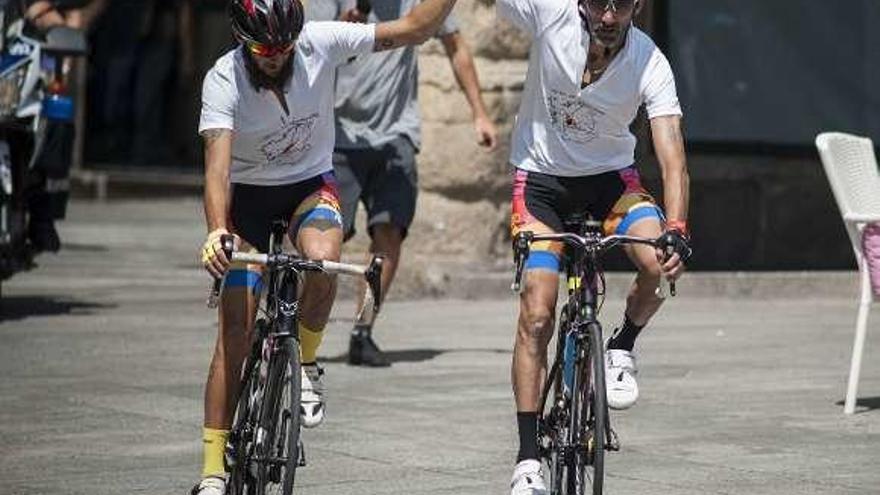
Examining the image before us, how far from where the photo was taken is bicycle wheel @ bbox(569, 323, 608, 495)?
7.56 meters

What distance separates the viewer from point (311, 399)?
8133mm

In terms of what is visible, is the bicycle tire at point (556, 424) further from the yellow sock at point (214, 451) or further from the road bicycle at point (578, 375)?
the yellow sock at point (214, 451)

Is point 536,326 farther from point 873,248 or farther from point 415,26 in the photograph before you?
point 873,248

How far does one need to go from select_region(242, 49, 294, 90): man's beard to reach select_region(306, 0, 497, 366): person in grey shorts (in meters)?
4.00

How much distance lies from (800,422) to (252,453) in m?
3.27

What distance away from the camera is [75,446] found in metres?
9.59

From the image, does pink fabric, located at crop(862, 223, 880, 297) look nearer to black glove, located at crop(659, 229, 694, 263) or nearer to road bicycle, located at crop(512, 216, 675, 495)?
road bicycle, located at crop(512, 216, 675, 495)

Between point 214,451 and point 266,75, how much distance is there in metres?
1.21

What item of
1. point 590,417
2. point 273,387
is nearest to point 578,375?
point 590,417

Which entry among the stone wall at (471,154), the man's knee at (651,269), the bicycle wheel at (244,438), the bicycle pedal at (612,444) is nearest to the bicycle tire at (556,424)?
the bicycle pedal at (612,444)

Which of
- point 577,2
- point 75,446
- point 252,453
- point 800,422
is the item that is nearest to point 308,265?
point 252,453

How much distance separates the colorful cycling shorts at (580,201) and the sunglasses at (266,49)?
93 centimetres

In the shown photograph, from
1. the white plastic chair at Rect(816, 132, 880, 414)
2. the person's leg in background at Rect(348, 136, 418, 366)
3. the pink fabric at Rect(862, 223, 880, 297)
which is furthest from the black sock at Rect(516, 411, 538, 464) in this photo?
the person's leg in background at Rect(348, 136, 418, 366)

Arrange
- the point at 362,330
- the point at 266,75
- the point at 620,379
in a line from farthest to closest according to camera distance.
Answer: the point at 362,330 → the point at 620,379 → the point at 266,75
